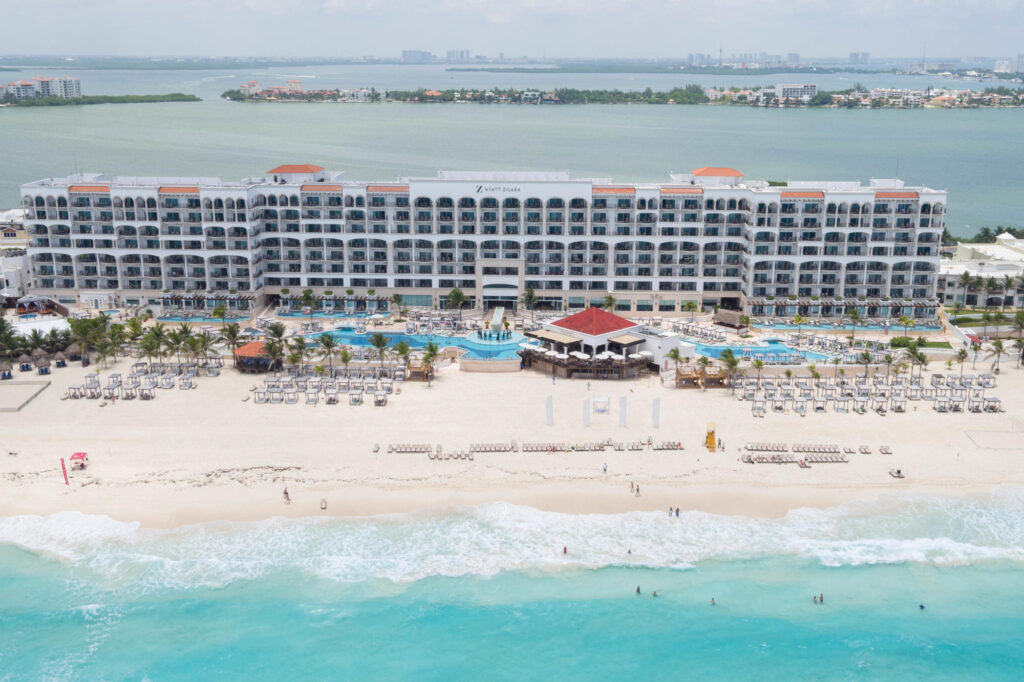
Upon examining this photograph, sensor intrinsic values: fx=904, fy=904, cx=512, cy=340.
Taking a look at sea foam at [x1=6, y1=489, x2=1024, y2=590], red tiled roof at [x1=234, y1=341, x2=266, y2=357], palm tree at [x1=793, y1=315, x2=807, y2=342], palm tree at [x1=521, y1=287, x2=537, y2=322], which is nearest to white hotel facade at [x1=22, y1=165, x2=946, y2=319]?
palm tree at [x1=521, y1=287, x2=537, y2=322]

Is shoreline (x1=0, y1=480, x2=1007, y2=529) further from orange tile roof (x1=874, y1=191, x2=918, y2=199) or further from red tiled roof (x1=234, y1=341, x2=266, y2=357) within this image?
orange tile roof (x1=874, y1=191, x2=918, y2=199)

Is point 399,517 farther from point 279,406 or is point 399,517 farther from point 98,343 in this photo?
point 98,343

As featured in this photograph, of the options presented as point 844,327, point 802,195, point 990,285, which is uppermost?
point 802,195

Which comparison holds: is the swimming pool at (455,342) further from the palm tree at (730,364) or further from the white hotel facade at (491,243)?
the palm tree at (730,364)

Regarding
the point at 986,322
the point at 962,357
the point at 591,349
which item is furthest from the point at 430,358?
the point at 986,322

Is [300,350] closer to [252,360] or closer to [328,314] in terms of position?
[252,360]

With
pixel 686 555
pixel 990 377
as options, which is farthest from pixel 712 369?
pixel 686 555

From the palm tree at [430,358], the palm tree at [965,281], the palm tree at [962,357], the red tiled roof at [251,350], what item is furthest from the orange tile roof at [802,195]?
the red tiled roof at [251,350]
